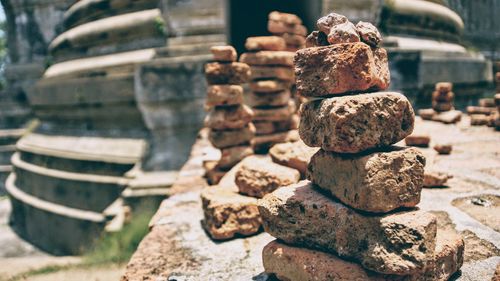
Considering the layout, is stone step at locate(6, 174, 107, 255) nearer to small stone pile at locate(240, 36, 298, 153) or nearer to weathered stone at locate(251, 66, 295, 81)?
small stone pile at locate(240, 36, 298, 153)

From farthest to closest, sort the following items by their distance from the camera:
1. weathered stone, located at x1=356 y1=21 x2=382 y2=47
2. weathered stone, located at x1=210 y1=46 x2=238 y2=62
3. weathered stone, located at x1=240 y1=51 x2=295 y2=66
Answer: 1. weathered stone, located at x1=240 y1=51 x2=295 y2=66
2. weathered stone, located at x1=210 y1=46 x2=238 y2=62
3. weathered stone, located at x1=356 y1=21 x2=382 y2=47

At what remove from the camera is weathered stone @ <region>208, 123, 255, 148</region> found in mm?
3691

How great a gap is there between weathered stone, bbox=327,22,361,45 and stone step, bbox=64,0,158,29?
17.4 feet

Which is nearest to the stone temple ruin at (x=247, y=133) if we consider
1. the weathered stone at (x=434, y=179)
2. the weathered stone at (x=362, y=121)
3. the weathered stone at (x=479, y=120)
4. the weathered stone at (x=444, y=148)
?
the weathered stone at (x=362, y=121)

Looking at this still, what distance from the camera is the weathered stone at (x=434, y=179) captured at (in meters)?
3.09

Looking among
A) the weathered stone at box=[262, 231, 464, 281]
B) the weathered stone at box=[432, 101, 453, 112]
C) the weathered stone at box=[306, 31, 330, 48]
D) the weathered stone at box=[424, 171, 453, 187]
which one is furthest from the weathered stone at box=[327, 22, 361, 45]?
the weathered stone at box=[432, 101, 453, 112]

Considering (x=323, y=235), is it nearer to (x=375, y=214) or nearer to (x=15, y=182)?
(x=375, y=214)

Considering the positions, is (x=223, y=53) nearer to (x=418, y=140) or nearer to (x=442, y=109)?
(x=418, y=140)

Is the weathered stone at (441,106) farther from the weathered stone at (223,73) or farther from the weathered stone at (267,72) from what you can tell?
the weathered stone at (223,73)

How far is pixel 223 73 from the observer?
12.0ft

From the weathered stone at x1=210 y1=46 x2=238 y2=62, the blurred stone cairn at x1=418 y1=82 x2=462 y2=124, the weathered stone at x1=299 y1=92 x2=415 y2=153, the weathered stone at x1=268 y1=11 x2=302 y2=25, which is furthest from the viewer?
the blurred stone cairn at x1=418 y1=82 x2=462 y2=124

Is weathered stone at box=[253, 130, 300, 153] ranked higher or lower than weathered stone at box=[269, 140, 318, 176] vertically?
lower

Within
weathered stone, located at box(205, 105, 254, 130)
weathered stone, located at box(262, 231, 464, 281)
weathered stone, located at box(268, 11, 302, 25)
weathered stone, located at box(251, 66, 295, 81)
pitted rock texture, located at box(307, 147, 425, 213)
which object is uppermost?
weathered stone, located at box(268, 11, 302, 25)

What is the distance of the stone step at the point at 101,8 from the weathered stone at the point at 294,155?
14.4 ft
